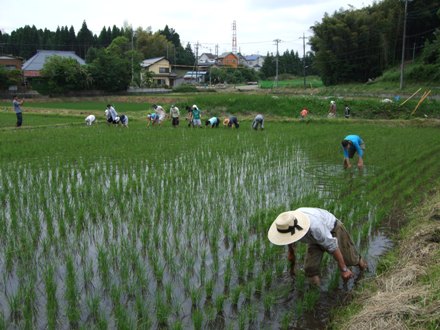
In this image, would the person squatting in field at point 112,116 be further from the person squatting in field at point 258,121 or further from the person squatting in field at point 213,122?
the person squatting in field at point 258,121

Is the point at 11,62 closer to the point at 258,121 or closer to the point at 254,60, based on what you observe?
the point at 258,121

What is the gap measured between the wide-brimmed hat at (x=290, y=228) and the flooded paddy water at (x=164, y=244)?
470 mm

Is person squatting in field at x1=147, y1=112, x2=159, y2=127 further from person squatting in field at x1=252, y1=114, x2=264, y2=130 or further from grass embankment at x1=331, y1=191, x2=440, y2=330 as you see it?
grass embankment at x1=331, y1=191, x2=440, y2=330

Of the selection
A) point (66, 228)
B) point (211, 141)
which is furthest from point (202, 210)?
point (211, 141)

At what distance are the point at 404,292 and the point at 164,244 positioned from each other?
2.30 meters

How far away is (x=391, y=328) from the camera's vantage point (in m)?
2.70

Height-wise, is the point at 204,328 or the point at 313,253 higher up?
the point at 313,253

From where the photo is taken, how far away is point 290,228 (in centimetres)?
336

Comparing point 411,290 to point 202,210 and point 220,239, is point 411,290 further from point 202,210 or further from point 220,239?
point 202,210

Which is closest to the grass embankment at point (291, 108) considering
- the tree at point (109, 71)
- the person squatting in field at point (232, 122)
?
the person squatting in field at point (232, 122)

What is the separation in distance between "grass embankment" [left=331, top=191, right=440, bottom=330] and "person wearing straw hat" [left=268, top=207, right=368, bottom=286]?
0.29m

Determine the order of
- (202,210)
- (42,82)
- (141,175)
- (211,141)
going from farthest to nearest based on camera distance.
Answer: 1. (42,82)
2. (211,141)
3. (141,175)
4. (202,210)

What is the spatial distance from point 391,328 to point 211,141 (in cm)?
964

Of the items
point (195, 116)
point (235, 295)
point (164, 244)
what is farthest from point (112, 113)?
point (235, 295)
